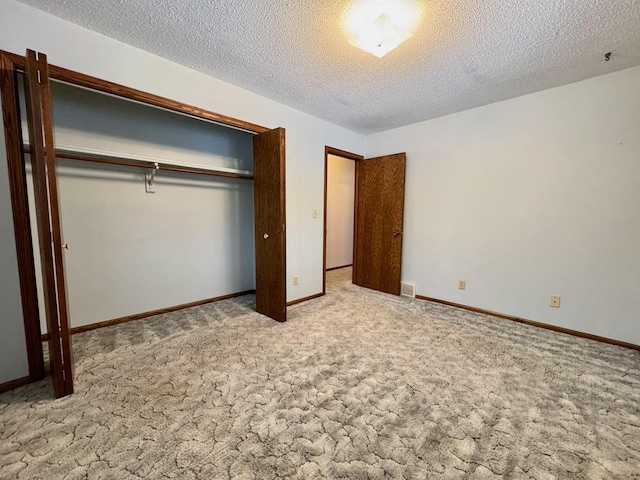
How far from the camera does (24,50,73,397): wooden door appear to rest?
4.76 ft

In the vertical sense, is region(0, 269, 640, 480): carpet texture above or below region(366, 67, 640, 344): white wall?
below

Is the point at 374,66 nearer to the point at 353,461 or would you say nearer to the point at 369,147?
the point at 369,147

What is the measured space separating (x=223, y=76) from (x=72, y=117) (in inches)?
57.1

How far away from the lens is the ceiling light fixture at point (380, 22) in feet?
5.22

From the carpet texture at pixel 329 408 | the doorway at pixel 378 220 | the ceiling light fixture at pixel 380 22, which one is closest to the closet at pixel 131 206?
the carpet texture at pixel 329 408

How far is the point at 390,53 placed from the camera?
208 centimetres

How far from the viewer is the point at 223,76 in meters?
2.49

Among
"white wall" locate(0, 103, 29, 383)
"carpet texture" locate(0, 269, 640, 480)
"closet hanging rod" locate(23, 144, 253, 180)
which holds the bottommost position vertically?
"carpet texture" locate(0, 269, 640, 480)

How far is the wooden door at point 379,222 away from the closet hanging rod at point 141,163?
184 centimetres

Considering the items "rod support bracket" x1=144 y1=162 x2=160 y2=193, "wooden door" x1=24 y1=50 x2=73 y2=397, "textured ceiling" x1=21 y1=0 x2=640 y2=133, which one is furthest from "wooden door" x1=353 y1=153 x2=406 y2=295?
"wooden door" x1=24 y1=50 x2=73 y2=397

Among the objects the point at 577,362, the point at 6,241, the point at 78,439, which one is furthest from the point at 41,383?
the point at 577,362

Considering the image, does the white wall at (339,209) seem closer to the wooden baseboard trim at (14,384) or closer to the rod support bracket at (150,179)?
the rod support bracket at (150,179)

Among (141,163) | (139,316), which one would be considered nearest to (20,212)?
(141,163)

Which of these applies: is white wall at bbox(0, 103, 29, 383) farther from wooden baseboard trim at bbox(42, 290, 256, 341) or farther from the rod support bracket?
the rod support bracket
